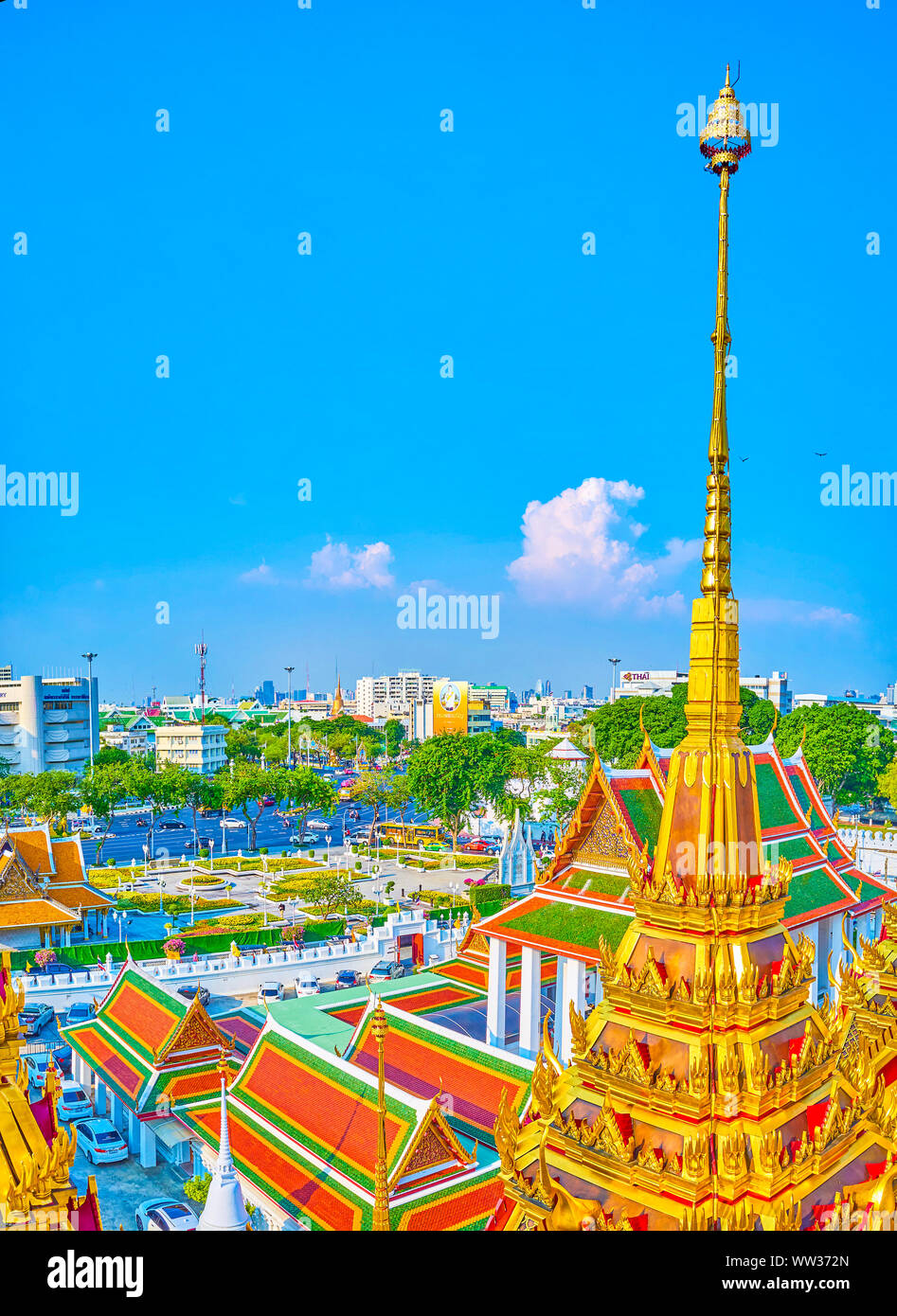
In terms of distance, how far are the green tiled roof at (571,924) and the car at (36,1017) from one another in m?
15.7

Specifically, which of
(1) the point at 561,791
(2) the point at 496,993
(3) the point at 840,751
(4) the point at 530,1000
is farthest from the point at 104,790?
(3) the point at 840,751

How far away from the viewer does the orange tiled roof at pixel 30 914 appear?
31.4 meters

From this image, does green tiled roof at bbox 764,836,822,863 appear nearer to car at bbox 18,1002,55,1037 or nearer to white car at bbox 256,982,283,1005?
white car at bbox 256,982,283,1005

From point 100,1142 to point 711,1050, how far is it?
1637 centimetres

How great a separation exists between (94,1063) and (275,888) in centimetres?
2711

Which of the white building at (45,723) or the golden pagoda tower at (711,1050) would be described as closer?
the golden pagoda tower at (711,1050)

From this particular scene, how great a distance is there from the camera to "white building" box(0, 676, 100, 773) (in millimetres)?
78938

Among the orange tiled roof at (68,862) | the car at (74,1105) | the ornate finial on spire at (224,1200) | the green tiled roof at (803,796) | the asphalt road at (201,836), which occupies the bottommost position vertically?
the asphalt road at (201,836)

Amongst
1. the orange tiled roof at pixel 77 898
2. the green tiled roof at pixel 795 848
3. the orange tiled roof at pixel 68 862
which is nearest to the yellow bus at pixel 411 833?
the orange tiled roof at pixel 68 862

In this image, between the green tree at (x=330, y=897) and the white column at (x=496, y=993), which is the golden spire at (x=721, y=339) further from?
the green tree at (x=330, y=897)

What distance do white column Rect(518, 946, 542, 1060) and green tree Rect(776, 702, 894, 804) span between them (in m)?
40.4

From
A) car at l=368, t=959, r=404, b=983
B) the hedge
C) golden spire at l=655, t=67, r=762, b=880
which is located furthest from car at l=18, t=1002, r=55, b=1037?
golden spire at l=655, t=67, r=762, b=880

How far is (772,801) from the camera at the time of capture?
69.8ft
